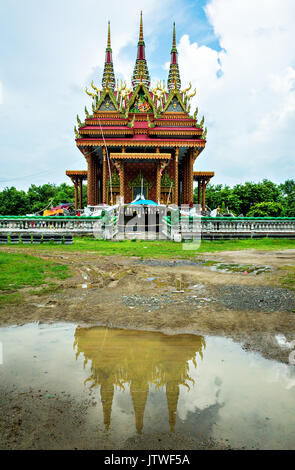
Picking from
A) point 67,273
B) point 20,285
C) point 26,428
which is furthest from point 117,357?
point 67,273

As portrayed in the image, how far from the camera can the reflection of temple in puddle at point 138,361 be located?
2598 millimetres

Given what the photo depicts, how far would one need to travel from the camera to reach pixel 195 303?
511 centimetres

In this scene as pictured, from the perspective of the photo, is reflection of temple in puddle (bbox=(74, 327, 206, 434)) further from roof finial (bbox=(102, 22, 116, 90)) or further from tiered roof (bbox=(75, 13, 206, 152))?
roof finial (bbox=(102, 22, 116, 90))

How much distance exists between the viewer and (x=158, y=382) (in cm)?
281

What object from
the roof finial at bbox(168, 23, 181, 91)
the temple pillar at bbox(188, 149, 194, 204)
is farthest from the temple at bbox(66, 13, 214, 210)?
the roof finial at bbox(168, 23, 181, 91)

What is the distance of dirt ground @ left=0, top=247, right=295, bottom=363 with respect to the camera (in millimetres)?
3992

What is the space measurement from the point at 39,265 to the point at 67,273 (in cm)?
134

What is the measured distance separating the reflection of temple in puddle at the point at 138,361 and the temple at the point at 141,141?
72.1 feet

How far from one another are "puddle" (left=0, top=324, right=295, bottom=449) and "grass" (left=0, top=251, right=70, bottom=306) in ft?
6.10

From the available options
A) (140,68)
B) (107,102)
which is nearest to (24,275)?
(107,102)

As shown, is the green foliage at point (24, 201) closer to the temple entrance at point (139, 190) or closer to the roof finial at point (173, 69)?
the temple entrance at point (139, 190)

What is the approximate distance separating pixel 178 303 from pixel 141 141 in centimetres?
2226

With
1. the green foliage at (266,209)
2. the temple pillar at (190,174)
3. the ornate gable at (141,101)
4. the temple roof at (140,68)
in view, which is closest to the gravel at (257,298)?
the temple pillar at (190,174)

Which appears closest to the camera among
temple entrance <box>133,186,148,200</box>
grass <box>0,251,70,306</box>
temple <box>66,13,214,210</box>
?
grass <box>0,251,70,306</box>
